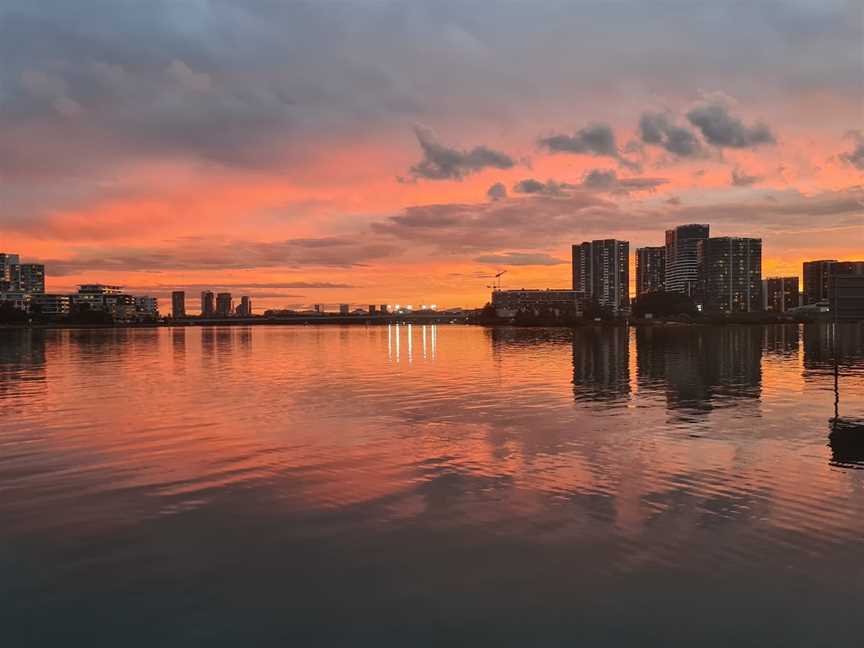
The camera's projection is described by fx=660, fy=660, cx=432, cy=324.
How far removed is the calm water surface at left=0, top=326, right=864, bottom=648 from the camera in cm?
1223

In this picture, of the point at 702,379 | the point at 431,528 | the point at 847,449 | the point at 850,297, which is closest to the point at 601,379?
the point at 702,379

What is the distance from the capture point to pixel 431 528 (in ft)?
56.5

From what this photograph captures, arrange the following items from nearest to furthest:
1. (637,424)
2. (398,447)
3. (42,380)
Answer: (398,447) < (637,424) < (42,380)

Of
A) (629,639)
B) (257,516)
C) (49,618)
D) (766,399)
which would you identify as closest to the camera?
(629,639)

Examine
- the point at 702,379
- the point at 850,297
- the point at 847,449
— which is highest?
the point at 850,297

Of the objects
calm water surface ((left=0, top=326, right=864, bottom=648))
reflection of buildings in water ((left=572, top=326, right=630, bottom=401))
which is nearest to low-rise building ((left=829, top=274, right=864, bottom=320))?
calm water surface ((left=0, top=326, right=864, bottom=648))

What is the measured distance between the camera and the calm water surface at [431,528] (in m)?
12.2

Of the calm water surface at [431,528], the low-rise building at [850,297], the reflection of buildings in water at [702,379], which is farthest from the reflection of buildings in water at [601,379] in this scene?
the low-rise building at [850,297]

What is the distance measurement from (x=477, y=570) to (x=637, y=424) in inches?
812

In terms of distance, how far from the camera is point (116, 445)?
28.3 metres

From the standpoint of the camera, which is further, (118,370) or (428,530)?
(118,370)

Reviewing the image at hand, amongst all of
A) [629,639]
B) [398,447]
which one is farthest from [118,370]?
[629,639]

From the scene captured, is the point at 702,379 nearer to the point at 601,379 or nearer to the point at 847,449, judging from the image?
the point at 601,379

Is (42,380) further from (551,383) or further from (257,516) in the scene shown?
(257,516)
